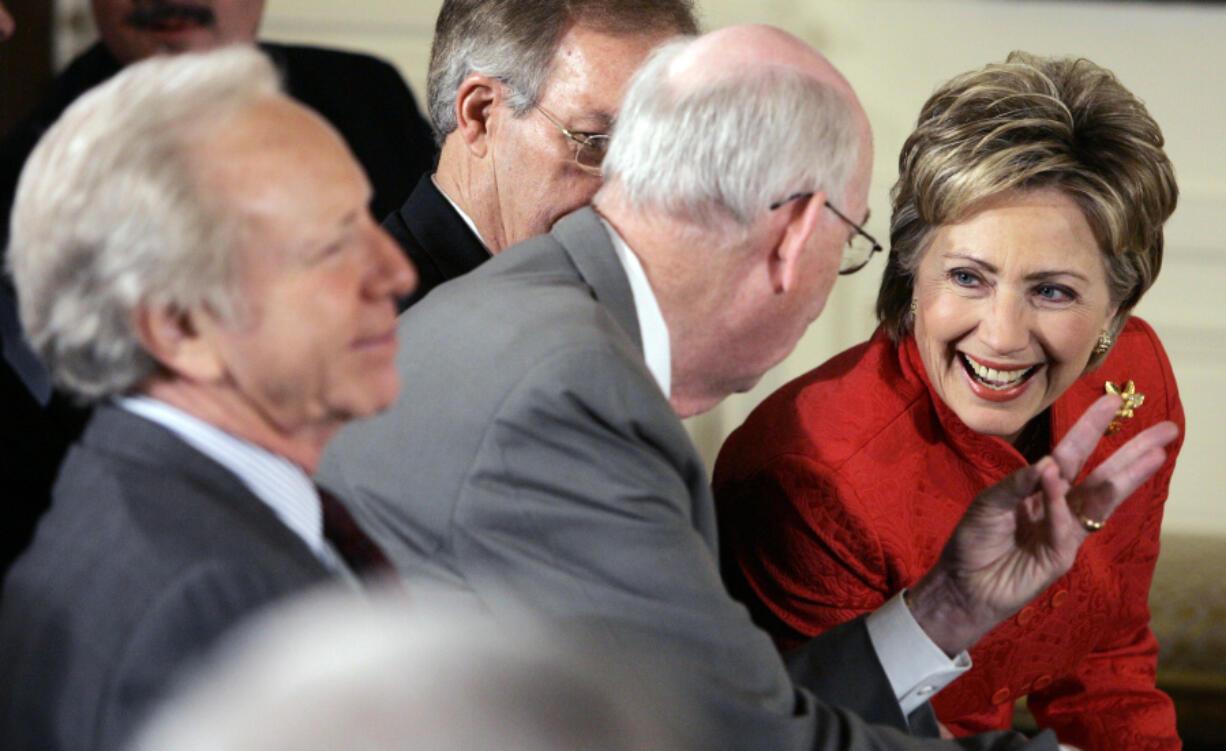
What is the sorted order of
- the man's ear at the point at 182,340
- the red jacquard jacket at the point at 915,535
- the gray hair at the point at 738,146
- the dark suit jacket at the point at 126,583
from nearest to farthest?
the dark suit jacket at the point at 126,583 → the man's ear at the point at 182,340 → the gray hair at the point at 738,146 → the red jacquard jacket at the point at 915,535

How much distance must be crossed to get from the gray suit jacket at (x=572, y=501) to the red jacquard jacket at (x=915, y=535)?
46 centimetres

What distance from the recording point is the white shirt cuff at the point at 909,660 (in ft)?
5.33

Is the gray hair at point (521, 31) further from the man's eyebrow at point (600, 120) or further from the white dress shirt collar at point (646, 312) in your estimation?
the white dress shirt collar at point (646, 312)

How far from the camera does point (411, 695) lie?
0.49 m

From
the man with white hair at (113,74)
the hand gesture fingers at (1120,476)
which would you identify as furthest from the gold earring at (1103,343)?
the man with white hair at (113,74)

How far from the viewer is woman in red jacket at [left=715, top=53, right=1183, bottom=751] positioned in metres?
1.87

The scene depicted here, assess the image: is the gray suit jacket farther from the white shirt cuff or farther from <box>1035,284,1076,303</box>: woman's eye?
<box>1035,284,1076,303</box>: woman's eye

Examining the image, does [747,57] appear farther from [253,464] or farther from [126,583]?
[126,583]

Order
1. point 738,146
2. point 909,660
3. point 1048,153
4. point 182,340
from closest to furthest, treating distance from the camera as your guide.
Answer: point 182,340, point 738,146, point 909,660, point 1048,153

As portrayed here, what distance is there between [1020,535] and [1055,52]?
2.52m

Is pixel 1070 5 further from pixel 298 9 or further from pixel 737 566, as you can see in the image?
pixel 737 566

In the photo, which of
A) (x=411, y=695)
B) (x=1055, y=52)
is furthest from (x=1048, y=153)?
(x=1055, y=52)

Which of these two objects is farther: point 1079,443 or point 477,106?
point 477,106

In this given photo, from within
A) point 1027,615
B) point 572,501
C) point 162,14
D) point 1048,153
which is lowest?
point 1027,615
